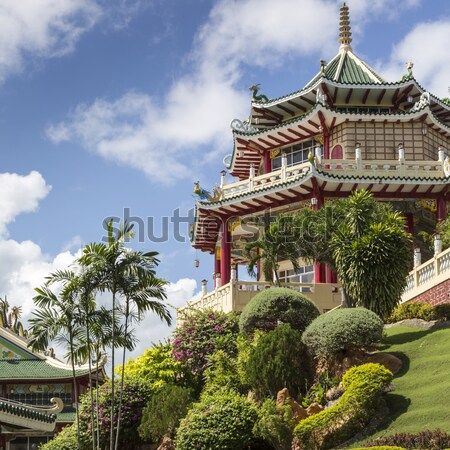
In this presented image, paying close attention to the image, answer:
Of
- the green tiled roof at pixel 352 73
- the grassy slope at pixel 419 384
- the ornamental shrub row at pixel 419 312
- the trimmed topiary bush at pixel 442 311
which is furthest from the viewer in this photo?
the green tiled roof at pixel 352 73

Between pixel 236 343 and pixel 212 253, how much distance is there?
17.9 meters

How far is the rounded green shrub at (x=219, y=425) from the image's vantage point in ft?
93.2

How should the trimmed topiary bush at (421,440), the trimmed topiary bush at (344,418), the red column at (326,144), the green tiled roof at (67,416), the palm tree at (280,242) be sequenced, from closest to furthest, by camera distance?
1. the trimmed topiary bush at (421,440)
2. the trimmed topiary bush at (344,418)
3. the palm tree at (280,242)
4. the red column at (326,144)
5. the green tiled roof at (67,416)

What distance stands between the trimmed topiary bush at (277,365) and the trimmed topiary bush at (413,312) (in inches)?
216

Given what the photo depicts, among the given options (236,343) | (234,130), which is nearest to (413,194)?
(234,130)

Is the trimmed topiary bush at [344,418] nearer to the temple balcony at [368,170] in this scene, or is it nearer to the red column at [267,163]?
the temple balcony at [368,170]

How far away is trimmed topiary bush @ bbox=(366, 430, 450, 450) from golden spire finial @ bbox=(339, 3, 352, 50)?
31.5 meters

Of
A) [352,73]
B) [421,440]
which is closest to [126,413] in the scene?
[421,440]

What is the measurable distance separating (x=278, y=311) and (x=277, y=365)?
367 centimetres

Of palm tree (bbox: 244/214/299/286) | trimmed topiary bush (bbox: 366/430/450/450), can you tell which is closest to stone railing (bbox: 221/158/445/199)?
palm tree (bbox: 244/214/299/286)

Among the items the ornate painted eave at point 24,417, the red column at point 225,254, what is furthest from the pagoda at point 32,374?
the ornate painted eave at point 24,417

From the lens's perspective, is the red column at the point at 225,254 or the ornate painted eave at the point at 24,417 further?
the red column at the point at 225,254

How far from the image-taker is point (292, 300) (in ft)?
111

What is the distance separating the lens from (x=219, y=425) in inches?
1128
